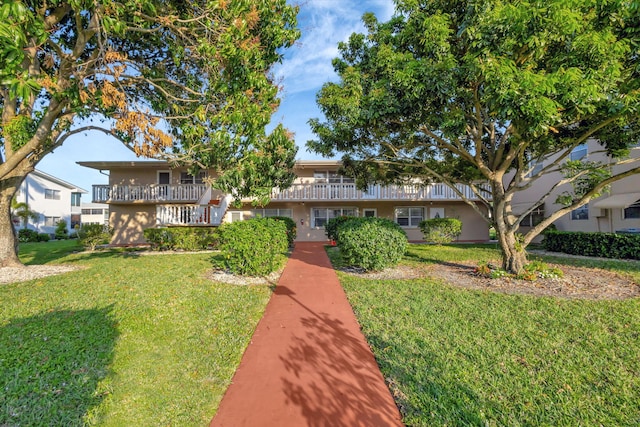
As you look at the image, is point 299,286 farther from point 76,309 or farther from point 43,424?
point 43,424

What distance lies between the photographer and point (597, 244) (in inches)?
450

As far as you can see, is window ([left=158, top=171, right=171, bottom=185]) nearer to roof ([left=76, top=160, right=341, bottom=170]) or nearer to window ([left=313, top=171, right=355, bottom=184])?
roof ([left=76, top=160, right=341, bottom=170])

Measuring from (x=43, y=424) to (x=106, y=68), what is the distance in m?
6.91

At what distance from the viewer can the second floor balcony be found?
17844 millimetres

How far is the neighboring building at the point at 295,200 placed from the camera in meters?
17.9

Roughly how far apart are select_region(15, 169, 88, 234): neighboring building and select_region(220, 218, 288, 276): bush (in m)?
30.4

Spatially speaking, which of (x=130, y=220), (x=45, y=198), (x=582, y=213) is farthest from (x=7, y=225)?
(x=45, y=198)

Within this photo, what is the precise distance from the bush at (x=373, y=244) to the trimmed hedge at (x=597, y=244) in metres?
9.47

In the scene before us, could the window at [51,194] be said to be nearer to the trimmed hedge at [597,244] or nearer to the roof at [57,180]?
the roof at [57,180]

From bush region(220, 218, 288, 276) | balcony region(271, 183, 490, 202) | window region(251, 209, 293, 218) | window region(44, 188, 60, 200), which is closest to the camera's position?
bush region(220, 218, 288, 276)

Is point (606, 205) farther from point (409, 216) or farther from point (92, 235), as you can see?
point (92, 235)

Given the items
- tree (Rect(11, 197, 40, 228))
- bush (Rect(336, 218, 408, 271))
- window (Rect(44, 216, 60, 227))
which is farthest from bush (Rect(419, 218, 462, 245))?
window (Rect(44, 216, 60, 227))

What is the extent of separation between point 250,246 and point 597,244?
1405 cm

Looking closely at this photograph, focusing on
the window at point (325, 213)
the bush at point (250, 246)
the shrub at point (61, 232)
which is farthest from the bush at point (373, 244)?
the shrub at point (61, 232)
